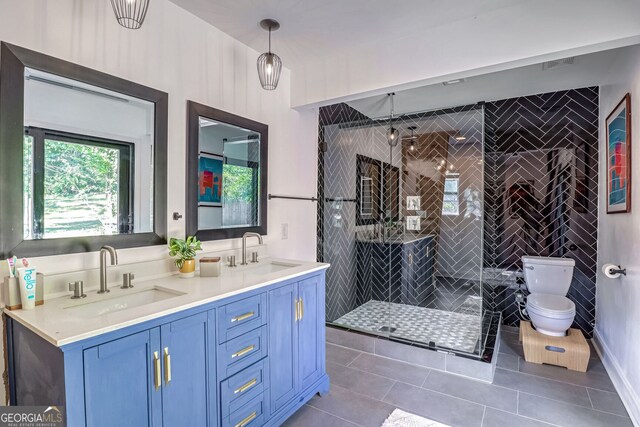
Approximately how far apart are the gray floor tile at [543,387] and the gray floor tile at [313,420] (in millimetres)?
1272

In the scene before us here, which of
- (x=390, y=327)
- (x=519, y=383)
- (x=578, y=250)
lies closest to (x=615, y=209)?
(x=578, y=250)

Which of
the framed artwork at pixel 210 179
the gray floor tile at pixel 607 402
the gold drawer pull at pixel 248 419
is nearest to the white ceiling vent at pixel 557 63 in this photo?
the gray floor tile at pixel 607 402

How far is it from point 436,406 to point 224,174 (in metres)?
2.13

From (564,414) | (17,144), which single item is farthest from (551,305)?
(17,144)

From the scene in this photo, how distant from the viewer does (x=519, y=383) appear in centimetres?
238

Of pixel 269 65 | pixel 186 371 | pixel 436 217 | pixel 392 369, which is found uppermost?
pixel 269 65

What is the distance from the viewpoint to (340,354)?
2859 mm

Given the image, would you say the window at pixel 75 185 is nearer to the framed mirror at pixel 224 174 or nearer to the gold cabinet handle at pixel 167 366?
the framed mirror at pixel 224 174

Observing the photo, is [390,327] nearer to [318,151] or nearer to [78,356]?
[318,151]

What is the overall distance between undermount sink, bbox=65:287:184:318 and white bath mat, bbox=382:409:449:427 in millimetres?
1443

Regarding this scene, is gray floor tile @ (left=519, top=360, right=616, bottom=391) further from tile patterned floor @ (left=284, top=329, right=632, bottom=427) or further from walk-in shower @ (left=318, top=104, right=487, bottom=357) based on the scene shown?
walk-in shower @ (left=318, top=104, right=487, bottom=357)

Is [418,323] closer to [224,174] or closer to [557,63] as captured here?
[224,174]

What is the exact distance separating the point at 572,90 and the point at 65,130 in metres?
4.13

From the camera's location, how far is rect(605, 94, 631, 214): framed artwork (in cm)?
216
